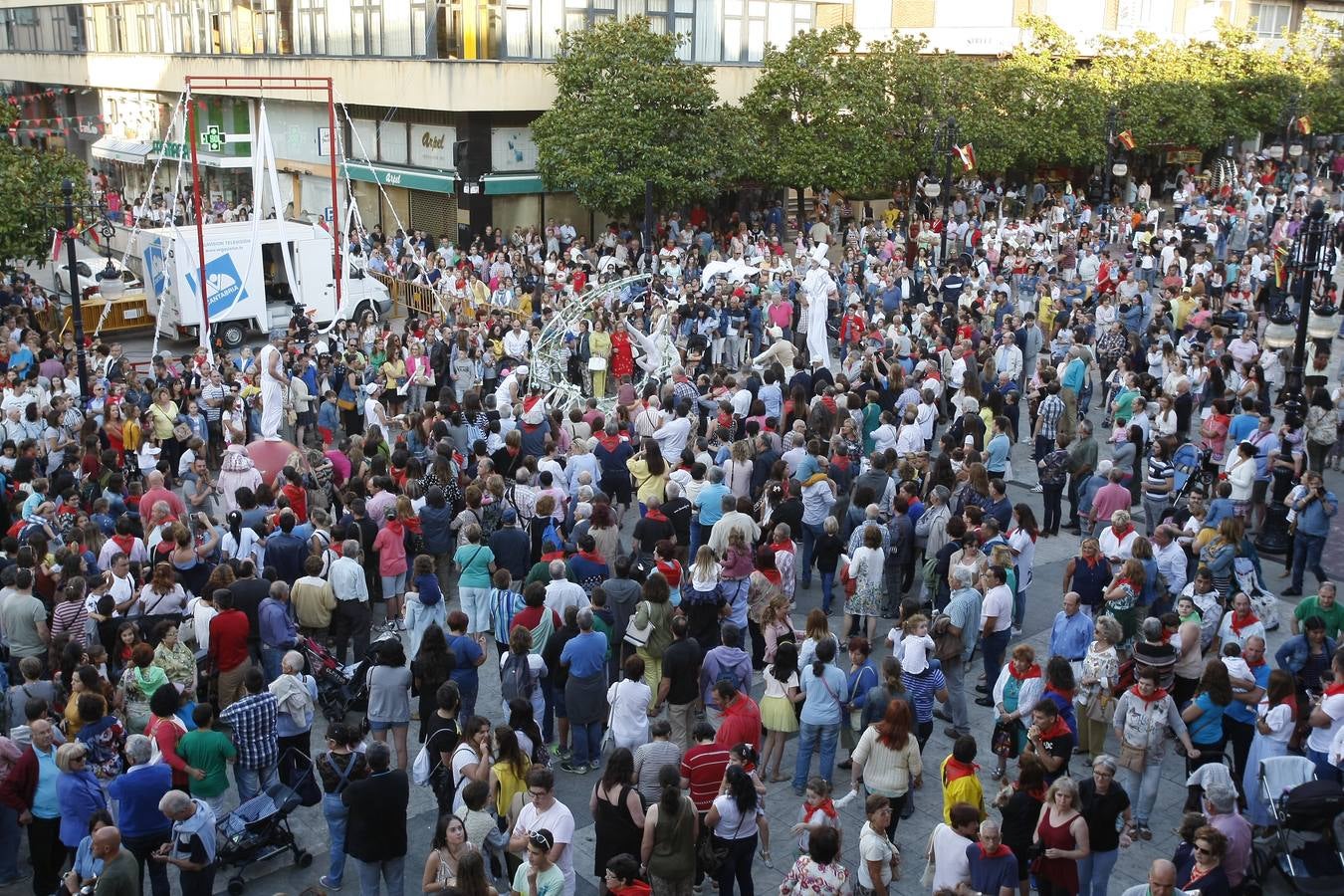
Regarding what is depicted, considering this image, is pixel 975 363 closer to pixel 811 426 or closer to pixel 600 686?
pixel 811 426

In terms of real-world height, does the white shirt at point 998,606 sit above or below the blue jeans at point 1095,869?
above

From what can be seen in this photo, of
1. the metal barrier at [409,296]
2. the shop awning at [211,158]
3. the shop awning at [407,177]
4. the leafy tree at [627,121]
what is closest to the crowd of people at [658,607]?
the metal barrier at [409,296]

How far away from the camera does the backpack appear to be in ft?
32.0

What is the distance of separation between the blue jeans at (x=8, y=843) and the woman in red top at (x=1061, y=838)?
682 centimetres

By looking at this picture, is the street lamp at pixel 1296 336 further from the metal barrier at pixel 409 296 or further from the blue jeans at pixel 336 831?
the metal barrier at pixel 409 296

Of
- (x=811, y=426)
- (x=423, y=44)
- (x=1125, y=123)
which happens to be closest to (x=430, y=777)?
(x=811, y=426)

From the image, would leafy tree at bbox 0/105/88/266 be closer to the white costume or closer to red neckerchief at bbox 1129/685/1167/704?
the white costume

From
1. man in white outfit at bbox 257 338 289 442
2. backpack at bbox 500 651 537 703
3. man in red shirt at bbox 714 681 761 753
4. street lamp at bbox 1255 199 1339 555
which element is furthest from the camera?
man in white outfit at bbox 257 338 289 442

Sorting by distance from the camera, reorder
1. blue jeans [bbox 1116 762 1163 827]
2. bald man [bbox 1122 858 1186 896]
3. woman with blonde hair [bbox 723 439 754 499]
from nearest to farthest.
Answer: bald man [bbox 1122 858 1186 896]
blue jeans [bbox 1116 762 1163 827]
woman with blonde hair [bbox 723 439 754 499]

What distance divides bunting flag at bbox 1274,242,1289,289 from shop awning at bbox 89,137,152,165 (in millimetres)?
39319

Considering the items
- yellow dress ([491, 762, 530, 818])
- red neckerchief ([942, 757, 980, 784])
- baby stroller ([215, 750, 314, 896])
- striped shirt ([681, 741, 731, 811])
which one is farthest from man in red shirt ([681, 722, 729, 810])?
baby stroller ([215, 750, 314, 896])

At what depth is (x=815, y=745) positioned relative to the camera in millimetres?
9867

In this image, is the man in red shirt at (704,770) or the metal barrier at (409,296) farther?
the metal barrier at (409,296)

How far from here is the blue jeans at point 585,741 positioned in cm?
1020
